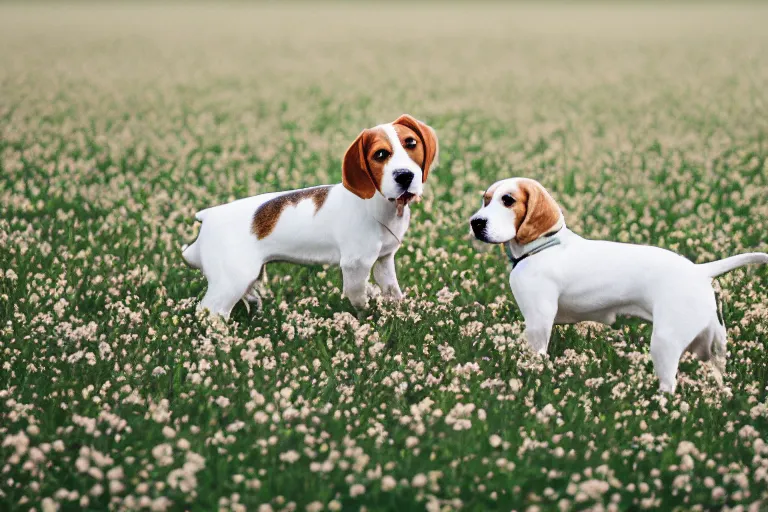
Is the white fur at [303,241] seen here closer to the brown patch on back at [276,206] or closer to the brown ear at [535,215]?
the brown patch on back at [276,206]

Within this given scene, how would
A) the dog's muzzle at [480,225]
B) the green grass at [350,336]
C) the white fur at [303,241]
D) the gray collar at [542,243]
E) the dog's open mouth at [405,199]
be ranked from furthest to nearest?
the white fur at [303,241] < the dog's open mouth at [405,199] < the gray collar at [542,243] < the dog's muzzle at [480,225] < the green grass at [350,336]

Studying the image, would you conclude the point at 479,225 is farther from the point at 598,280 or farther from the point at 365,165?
the point at 365,165

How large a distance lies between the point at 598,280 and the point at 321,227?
2.09m

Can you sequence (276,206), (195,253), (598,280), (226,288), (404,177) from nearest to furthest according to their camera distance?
(598,280) < (404,177) < (226,288) < (276,206) < (195,253)

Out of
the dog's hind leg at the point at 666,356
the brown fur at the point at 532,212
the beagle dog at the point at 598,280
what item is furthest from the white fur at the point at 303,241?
the dog's hind leg at the point at 666,356

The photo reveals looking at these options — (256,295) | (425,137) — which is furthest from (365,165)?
(256,295)

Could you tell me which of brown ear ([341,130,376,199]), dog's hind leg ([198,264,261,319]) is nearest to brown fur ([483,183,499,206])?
brown ear ([341,130,376,199])

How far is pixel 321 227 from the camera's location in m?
6.99

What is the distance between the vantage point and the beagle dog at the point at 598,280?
586 centimetres

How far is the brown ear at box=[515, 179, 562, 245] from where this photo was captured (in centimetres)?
625

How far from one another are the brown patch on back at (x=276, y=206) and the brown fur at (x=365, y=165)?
1.46ft

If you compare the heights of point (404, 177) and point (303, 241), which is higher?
point (404, 177)

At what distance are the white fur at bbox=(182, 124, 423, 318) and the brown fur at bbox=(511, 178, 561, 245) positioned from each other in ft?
3.39

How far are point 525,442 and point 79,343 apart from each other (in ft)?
10.9
